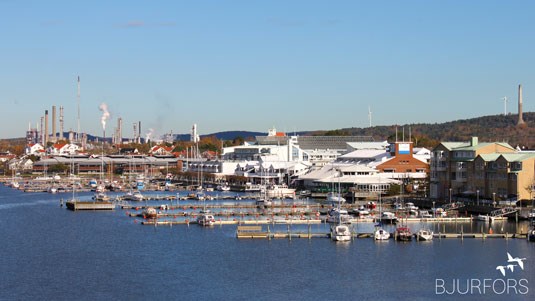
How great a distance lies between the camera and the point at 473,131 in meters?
126

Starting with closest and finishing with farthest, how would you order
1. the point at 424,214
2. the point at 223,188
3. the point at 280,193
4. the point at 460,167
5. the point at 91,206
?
the point at 424,214, the point at 460,167, the point at 91,206, the point at 280,193, the point at 223,188

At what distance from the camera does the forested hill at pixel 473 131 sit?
106 meters

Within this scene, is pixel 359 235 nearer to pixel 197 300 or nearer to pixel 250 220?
pixel 250 220

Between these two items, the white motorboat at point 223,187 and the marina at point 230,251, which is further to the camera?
the white motorboat at point 223,187

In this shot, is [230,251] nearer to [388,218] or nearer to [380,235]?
[380,235]

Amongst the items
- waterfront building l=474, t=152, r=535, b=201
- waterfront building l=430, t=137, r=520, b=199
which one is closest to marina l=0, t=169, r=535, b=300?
waterfront building l=474, t=152, r=535, b=201

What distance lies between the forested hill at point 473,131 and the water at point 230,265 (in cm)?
6233

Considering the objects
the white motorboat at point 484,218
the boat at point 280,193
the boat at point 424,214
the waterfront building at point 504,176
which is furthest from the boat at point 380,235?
the boat at point 280,193

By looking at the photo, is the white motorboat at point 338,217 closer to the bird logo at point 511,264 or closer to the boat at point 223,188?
the bird logo at point 511,264

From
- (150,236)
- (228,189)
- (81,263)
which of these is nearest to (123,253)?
(81,263)

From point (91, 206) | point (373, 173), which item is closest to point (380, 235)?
point (91, 206)

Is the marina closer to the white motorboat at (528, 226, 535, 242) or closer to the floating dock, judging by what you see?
the white motorboat at (528, 226, 535, 242)

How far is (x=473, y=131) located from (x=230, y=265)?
101m

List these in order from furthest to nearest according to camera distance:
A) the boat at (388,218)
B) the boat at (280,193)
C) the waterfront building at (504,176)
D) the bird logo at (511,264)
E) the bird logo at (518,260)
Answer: the boat at (280,193) < the waterfront building at (504,176) < the boat at (388,218) < the bird logo at (518,260) < the bird logo at (511,264)
